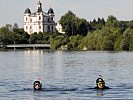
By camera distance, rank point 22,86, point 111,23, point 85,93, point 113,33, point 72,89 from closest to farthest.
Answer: point 85,93 → point 72,89 → point 22,86 → point 113,33 → point 111,23

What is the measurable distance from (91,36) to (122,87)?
12104 cm

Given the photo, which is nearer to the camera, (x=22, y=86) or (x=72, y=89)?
(x=72, y=89)

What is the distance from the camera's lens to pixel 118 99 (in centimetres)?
3728

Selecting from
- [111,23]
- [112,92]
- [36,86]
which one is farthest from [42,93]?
[111,23]

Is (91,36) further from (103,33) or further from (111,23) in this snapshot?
(111,23)

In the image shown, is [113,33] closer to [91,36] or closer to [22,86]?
[91,36]

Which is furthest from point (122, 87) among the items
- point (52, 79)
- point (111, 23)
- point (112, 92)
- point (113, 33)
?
point (111, 23)

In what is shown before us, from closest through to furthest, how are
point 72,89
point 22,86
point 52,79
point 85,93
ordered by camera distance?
point 85,93 < point 72,89 < point 22,86 < point 52,79

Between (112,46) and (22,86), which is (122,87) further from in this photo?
(112,46)

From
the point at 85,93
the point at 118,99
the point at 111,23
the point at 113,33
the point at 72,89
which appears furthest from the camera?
the point at 111,23

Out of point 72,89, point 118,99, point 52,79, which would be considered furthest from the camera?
point 52,79

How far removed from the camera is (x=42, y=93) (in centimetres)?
4169

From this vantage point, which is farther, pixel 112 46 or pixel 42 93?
pixel 112 46

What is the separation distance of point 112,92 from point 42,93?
5.43m
